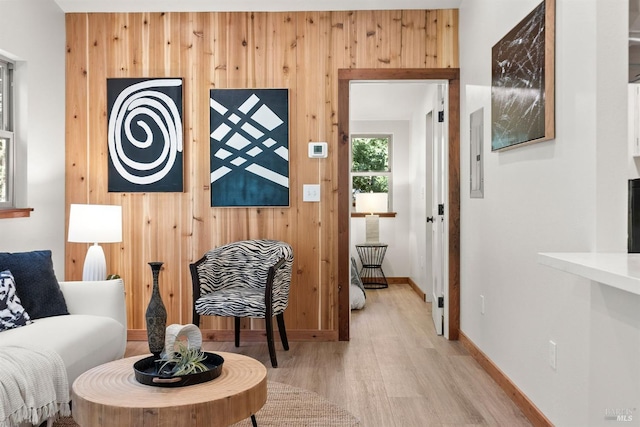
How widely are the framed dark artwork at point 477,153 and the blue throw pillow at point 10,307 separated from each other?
112 inches

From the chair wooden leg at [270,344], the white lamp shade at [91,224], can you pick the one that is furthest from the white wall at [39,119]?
the chair wooden leg at [270,344]

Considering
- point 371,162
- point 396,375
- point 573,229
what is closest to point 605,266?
point 573,229

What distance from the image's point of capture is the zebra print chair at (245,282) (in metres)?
3.87

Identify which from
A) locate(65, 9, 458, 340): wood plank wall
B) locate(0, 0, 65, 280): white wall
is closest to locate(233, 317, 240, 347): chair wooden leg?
locate(65, 9, 458, 340): wood plank wall

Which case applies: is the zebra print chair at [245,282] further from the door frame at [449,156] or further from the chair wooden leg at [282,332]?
the door frame at [449,156]

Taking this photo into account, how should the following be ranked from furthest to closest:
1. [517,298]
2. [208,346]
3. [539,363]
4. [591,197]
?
[208,346]
[517,298]
[539,363]
[591,197]

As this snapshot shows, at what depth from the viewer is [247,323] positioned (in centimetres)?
457

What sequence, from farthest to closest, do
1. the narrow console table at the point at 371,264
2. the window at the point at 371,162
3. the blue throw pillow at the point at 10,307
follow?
the window at the point at 371,162 < the narrow console table at the point at 371,264 < the blue throw pillow at the point at 10,307

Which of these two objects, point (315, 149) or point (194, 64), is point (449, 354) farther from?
point (194, 64)

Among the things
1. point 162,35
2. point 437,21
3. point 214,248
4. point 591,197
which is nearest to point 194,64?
point 162,35

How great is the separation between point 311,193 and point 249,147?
607 millimetres

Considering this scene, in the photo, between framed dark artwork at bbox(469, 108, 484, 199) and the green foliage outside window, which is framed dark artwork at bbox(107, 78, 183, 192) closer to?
framed dark artwork at bbox(469, 108, 484, 199)

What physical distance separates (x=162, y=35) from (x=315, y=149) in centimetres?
152

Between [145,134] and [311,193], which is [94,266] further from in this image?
[311,193]
